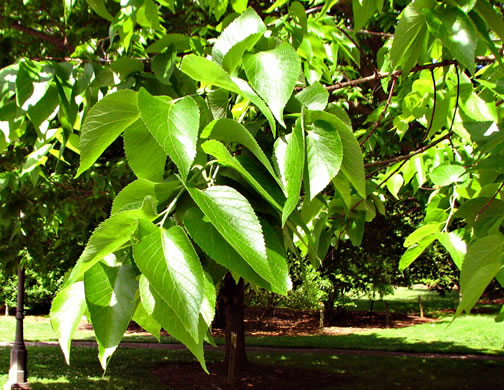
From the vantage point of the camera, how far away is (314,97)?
77 centimetres

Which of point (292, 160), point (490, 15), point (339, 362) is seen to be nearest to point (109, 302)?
point (292, 160)

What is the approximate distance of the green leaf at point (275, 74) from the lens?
0.68 m

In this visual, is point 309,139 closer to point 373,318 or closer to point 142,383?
point 142,383

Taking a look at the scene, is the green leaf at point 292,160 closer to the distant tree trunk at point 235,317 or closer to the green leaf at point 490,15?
the green leaf at point 490,15

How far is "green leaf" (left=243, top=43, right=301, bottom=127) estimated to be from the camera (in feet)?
2.22

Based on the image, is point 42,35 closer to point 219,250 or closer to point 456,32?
point 456,32

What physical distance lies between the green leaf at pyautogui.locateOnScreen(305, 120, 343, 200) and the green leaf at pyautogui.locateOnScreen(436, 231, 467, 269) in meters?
1.10

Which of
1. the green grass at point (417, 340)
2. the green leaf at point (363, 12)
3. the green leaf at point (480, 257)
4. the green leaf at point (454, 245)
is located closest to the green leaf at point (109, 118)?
the green leaf at point (480, 257)

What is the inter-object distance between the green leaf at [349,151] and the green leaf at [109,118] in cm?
25

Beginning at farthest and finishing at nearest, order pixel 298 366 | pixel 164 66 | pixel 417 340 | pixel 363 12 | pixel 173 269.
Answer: pixel 417 340
pixel 298 366
pixel 363 12
pixel 164 66
pixel 173 269

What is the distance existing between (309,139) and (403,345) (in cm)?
1855

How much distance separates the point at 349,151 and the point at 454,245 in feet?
3.63

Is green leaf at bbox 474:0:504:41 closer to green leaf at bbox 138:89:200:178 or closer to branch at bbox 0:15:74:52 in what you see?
green leaf at bbox 138:89:200:178

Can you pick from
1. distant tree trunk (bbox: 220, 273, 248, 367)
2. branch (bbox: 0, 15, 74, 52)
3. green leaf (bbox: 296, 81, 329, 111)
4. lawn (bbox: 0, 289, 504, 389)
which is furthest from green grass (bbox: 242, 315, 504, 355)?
green leaf (bbox: 296, 81, 329, 111)
